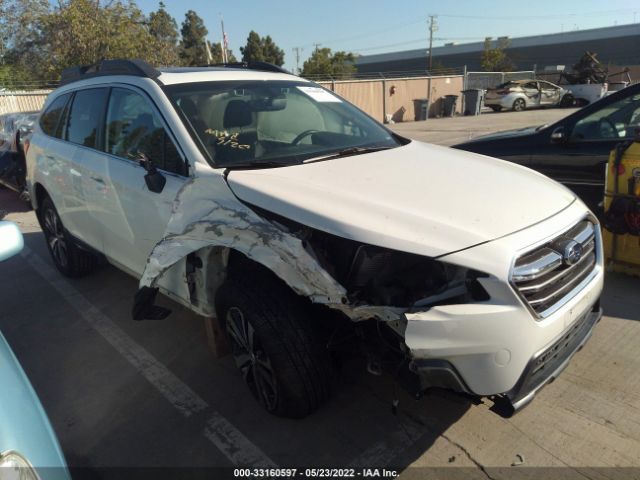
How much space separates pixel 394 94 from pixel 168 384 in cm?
2143

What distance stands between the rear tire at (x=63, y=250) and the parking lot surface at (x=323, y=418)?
109cm

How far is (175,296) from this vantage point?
3082mm

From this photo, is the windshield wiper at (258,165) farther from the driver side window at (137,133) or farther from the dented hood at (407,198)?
the driver side window at (137,133)

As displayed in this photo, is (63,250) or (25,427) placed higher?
(25,427)

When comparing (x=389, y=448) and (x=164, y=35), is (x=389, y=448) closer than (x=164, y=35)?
Yes

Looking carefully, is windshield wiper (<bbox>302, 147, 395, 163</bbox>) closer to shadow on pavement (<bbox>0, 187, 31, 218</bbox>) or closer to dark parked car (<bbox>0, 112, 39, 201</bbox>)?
dark parked car (<bbox>0, 112, 39, 201</bbox>)

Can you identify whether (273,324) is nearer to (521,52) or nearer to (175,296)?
(175,296)

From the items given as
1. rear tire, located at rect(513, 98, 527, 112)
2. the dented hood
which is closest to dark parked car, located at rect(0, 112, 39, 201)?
the dented hood

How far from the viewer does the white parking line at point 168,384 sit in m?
2.51

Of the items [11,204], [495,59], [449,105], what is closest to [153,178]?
[11,204]

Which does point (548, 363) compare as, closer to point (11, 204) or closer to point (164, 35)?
point (11, 204)

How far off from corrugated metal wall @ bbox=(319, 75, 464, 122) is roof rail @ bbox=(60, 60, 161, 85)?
16.4 meters

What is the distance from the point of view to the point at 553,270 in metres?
2.16

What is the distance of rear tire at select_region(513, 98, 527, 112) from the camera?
24.8m
